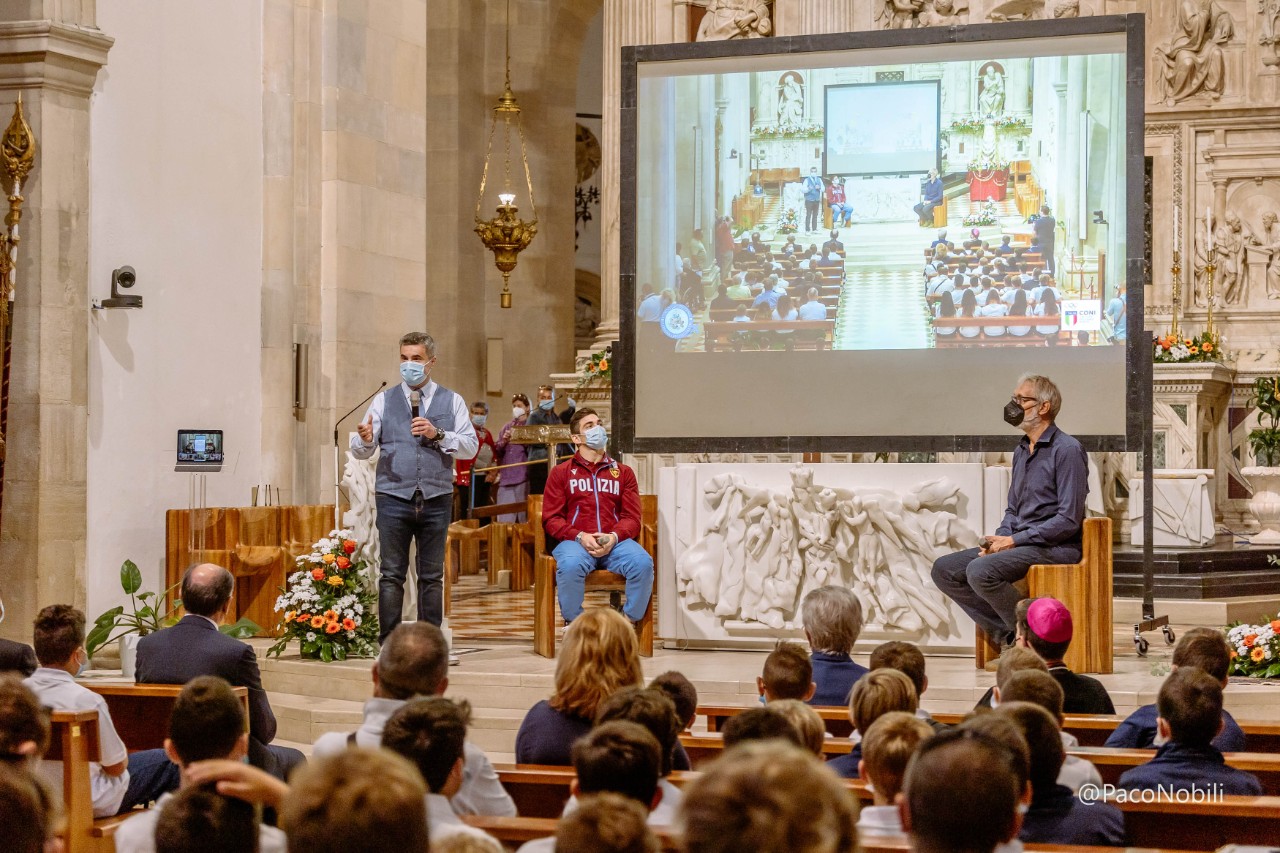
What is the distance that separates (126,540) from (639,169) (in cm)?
350

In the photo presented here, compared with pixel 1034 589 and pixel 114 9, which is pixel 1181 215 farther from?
pixel 114 9

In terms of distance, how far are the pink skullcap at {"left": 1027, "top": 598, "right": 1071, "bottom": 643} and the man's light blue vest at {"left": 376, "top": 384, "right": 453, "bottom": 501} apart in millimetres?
3281

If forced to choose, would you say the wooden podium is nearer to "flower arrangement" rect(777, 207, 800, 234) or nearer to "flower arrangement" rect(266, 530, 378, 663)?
"flower arrangement" rect(266, 530, 378, 663)

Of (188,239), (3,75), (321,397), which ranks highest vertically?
(3,75)

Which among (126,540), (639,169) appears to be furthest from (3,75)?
(639,169)

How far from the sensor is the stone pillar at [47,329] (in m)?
8.13

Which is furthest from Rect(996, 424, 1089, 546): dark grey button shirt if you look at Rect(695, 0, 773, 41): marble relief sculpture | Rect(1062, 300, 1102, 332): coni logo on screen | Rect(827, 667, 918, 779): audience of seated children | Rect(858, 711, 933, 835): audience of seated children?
Rect(695, 0, 773, 41): marble relief sculpture

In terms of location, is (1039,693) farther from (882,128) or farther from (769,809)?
(882,128)

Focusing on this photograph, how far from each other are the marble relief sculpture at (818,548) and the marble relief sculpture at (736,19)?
7.23 meters

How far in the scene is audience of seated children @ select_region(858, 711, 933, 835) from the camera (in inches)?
118

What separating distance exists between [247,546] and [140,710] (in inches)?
183

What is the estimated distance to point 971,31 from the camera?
27.3 feet

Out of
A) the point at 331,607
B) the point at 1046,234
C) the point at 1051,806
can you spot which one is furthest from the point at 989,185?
the point at 1051,806

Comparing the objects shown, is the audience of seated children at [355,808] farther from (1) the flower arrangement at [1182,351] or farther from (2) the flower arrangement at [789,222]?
(1) the flower arrangement at [1182,351]
